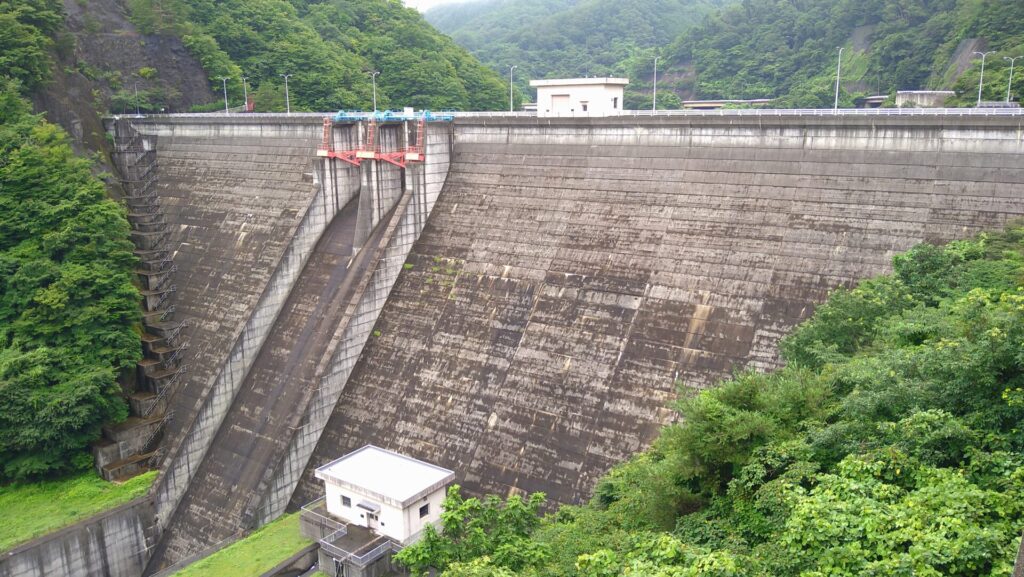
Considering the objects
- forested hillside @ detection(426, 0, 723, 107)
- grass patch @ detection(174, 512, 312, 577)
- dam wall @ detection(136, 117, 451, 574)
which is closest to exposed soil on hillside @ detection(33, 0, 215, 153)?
dam wall @ detection(136, 117, 451, 574)

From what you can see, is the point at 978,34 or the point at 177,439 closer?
the point at 177,439

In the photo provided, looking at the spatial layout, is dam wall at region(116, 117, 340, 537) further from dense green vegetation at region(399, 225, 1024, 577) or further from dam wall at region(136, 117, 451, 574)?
dense green vegetation at region(399, 225, 1024, 577)

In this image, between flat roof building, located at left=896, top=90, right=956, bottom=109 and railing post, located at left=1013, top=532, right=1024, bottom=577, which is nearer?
railing post, located at left=1013, top=532, right=1024, bottom=577

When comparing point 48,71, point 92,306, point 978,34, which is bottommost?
point 92,306

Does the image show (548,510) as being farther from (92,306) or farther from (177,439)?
(92,306)

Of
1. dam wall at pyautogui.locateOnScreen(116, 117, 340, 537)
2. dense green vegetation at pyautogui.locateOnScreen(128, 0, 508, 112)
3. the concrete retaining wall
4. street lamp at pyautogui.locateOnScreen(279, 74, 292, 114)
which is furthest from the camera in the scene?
dense green vegetation at pyautogui.locateOnScreen(128, 0, 508, 112)

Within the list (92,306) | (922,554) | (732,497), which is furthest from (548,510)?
(92,306)

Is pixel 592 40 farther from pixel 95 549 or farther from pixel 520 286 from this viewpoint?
pixel 95 549
